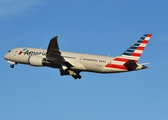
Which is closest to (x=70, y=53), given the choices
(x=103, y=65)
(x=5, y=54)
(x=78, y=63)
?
(x=78, y=63)

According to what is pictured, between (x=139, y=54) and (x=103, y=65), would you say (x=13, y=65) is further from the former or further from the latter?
(x=139, y=54)

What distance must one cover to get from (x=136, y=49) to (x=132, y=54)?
102cm

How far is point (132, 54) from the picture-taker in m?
46.7

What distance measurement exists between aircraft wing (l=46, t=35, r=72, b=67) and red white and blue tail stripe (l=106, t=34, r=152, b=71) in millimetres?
8436

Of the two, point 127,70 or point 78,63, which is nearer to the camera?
point 127,70

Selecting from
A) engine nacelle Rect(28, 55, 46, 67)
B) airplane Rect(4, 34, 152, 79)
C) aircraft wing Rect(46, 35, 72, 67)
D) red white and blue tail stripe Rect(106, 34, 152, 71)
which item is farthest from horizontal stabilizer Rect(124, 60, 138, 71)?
engine nacelle Rect(28, 55, 46, 67)

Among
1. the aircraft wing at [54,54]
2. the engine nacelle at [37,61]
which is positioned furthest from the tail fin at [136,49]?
the engine nacelle at [37,61]

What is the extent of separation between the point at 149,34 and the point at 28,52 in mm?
22261

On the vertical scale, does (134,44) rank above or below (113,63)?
above

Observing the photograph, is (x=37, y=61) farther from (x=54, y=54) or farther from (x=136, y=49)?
(x=136, y=49)

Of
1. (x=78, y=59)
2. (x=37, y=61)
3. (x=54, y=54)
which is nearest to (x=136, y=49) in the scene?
(x=78, y=59)

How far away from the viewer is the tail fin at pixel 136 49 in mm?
46406

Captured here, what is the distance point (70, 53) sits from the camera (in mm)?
51781

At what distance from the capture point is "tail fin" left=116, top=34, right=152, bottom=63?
46.4 m
